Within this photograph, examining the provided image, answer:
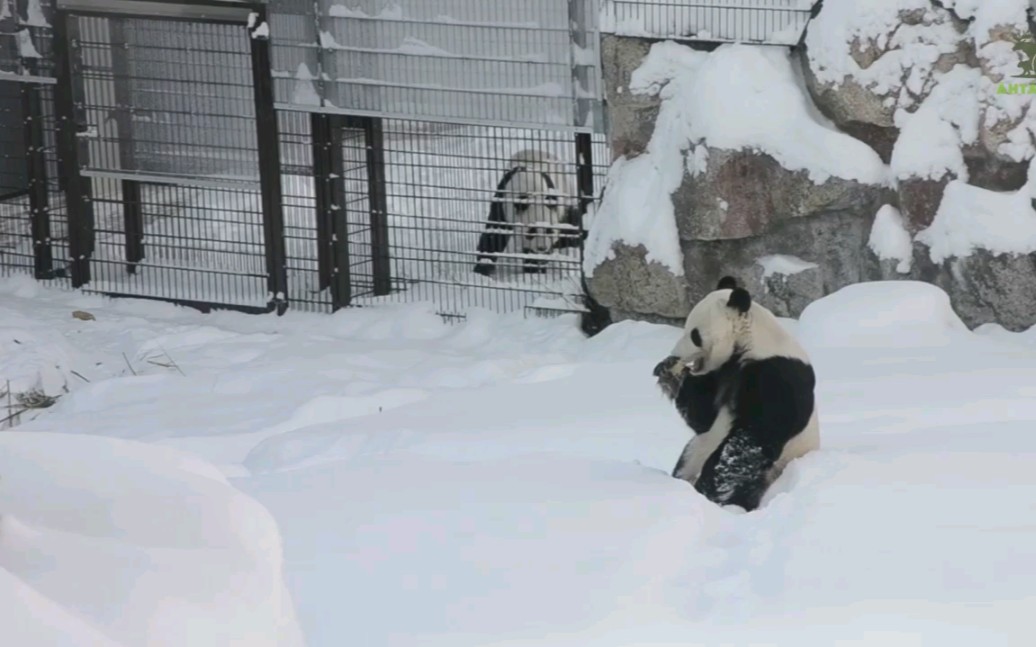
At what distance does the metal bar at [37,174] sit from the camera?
9.34 m

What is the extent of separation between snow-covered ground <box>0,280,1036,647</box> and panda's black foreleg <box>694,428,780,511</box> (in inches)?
3.9

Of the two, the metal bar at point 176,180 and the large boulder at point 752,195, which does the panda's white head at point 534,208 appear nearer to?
the large boulder at point 752,195

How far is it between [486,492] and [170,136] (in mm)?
4540

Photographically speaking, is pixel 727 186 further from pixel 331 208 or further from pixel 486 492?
pixel 486 492

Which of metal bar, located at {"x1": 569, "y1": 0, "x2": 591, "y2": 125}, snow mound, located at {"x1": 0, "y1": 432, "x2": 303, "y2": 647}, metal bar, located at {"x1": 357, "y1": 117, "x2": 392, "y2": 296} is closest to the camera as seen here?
snow mound, located at {"x1": 0, "y1": 432, "x2": 303, "y2": 647}

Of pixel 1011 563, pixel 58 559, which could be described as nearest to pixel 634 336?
pixel 1011 563

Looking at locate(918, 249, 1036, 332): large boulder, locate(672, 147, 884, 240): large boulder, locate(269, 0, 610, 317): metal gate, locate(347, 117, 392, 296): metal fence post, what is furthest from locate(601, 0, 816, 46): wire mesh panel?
locate(347, 117, 392, 296): metal fence post

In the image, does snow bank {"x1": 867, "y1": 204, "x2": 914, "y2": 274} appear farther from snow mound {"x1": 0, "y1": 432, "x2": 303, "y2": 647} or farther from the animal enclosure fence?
snow mound {"x1": 0, "y1": 432, "x2": 303, "y2": 647}

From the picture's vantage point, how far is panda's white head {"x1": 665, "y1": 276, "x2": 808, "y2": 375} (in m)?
5.18

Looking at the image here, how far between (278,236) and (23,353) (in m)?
1.52

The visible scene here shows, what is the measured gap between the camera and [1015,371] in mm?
6445

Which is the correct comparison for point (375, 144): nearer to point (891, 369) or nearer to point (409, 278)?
point (409, 278)

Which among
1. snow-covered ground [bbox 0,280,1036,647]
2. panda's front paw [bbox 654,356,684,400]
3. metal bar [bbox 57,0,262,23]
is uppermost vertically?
metal bar [bbox 57,0,262,23]

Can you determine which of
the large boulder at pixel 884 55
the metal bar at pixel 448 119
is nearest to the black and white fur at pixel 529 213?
the metal bar at pixel 448 119
